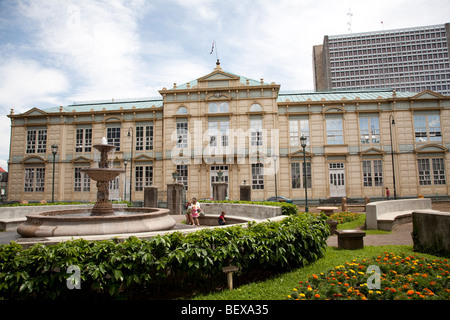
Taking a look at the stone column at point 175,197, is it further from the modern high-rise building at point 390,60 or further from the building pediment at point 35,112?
the modern high-rise building at point 390,60

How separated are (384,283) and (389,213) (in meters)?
12.2

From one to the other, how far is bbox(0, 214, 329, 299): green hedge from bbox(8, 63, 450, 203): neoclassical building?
24968 mm

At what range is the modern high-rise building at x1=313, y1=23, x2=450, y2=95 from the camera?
8000 cm

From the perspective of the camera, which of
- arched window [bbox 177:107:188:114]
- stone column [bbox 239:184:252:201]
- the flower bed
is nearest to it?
the flower bed

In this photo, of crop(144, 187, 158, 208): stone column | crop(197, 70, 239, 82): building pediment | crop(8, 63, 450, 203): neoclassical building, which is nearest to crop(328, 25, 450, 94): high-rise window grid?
crop(8, 63, 450, 203): neoclassical building

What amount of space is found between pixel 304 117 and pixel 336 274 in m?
29.3

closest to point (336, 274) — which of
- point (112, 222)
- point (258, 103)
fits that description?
point (112, 222)

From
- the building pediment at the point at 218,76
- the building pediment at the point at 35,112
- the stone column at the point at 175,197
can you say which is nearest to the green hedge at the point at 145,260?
the stone column at the point at 175,197

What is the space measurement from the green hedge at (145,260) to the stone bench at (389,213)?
313 inches

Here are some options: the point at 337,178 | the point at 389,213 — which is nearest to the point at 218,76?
the point at 337,178

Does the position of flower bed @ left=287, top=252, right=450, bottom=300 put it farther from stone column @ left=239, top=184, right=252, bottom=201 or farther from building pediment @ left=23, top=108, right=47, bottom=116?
building pediment @ left=23, top=108, right=47, bottom=116

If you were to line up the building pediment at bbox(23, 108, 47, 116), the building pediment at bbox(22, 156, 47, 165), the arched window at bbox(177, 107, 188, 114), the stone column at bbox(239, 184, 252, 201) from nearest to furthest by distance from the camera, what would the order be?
1. the stone column at bbox(239, 184, 252, 201)
2. the arched window at bbox(177, 107, 188, 114)
3. the building pediment at bbox(22, 156, 47, 165)
4. the building pediment at bbox(23, 108, 47, 116)

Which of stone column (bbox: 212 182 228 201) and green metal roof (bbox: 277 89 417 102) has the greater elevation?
green metal roof (bbox: 277 89 417 102)

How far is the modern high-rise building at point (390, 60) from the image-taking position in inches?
3150
